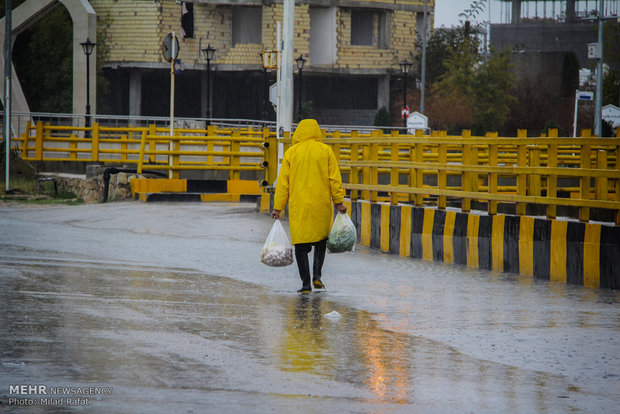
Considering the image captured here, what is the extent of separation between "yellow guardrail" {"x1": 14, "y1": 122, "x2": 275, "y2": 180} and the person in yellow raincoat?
7854 millimetres

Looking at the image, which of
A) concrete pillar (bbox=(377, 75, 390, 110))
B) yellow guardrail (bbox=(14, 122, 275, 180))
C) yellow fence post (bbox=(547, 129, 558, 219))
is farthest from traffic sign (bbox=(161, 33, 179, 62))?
concrete pillar (bbox=(377, 75, 390, 110))

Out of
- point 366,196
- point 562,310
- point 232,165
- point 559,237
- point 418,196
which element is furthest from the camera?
point 232,165

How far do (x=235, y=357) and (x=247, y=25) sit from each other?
57.5 metres

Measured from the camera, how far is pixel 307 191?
29.5ft

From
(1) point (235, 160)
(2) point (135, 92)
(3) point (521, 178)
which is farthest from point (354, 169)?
(2) point (135, 92)

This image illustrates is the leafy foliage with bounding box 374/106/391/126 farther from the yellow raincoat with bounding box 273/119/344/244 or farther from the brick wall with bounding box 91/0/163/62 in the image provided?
the yellow raincoat with bounding box 273/119/344/244

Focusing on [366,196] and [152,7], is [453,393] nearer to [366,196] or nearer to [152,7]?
[366,196]

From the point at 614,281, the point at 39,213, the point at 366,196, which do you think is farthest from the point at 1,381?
the point at 39,213

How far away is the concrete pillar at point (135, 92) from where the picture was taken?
61406 mm

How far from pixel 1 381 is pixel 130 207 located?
14.0 meters

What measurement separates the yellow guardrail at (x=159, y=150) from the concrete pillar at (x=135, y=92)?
62.3 feet

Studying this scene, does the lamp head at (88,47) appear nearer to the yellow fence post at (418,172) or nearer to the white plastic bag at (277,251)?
the yellow fence post at (418,172)

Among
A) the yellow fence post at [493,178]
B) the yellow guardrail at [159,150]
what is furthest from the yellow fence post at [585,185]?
the yellow guardrail at [159,150]

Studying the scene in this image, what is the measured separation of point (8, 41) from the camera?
94.2 ft
